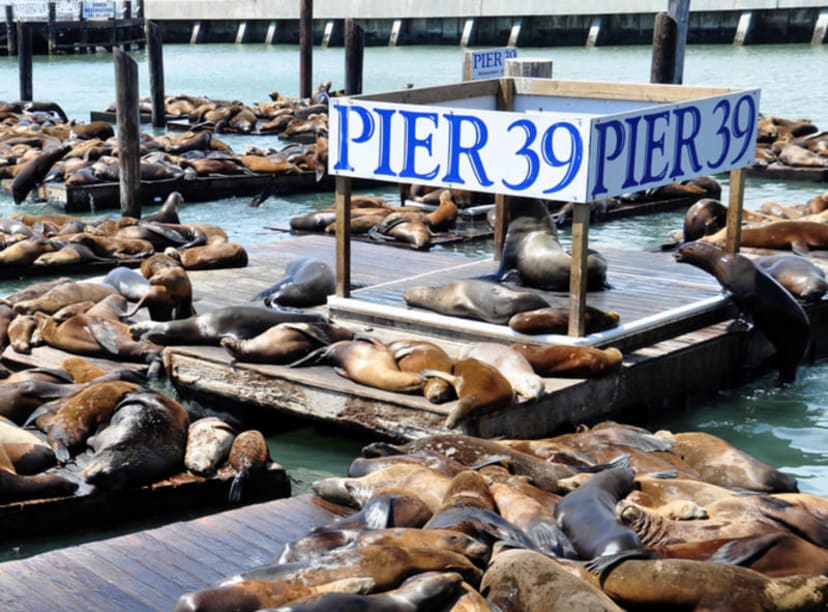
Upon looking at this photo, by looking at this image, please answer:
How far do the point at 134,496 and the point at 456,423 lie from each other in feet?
4.84

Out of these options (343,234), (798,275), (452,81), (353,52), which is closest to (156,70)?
(353,52)

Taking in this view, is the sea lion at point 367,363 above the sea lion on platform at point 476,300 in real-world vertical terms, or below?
below

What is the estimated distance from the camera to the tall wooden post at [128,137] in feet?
43.0

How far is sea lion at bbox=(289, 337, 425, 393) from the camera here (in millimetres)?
6312

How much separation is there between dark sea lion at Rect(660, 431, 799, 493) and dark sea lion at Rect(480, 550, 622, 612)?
67.4 inches

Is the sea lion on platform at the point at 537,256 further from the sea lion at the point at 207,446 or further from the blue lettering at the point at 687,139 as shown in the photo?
the sea lion at the point at 207,446

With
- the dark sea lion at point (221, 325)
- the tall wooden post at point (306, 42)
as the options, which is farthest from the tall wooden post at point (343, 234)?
the tall wooden post at point (306, 42)

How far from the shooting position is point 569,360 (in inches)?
258

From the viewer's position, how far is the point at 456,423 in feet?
19.3

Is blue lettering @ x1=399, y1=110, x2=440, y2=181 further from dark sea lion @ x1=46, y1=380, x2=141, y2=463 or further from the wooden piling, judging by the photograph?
the wooden piling

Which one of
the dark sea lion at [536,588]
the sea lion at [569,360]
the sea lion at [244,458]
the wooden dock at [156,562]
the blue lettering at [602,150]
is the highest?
the blue lettering at [602,150]

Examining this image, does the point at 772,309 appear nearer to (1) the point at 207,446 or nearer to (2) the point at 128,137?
(1) the point at 207,446

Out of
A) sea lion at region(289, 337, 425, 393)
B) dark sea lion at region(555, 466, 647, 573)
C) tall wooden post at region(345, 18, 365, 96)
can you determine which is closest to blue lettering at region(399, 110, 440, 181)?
sea lion at region(289, 337, 425, 393)

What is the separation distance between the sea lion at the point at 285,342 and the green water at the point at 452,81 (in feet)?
1.49
